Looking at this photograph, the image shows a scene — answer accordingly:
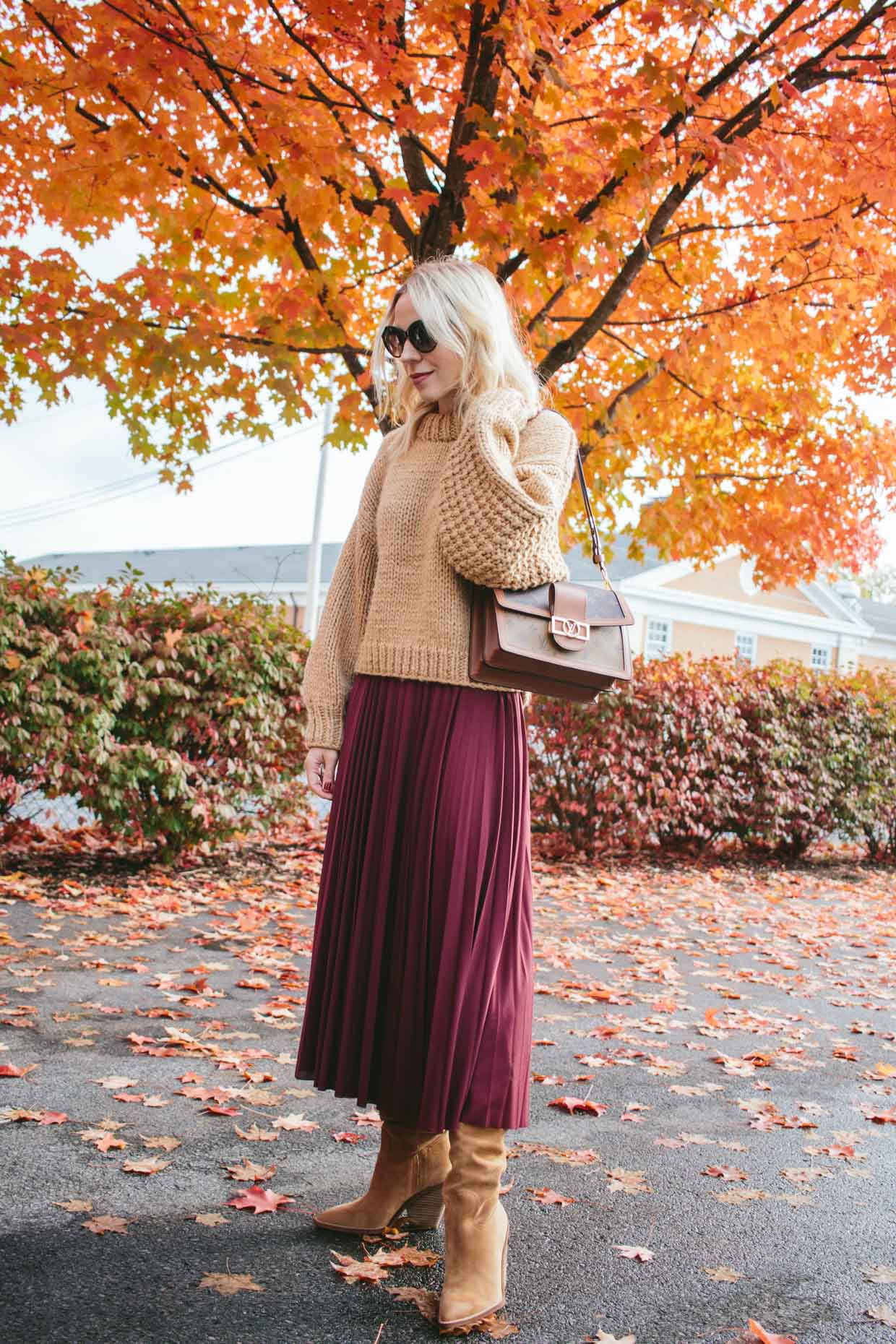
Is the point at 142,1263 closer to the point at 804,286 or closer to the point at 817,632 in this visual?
the point at 804,286

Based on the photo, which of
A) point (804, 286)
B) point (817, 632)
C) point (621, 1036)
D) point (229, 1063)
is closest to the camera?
point (229, 1063)

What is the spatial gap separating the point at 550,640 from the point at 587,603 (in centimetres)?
18

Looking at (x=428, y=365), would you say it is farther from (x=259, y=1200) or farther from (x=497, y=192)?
(x=497, y=192)

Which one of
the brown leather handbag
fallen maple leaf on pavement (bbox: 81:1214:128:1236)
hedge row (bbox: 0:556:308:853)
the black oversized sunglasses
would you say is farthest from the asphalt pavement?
the black oversized sunglasses

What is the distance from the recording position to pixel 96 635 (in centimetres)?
639

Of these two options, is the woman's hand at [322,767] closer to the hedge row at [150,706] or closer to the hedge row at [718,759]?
the hedge row at [150,706]

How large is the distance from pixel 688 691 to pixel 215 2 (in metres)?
6.28

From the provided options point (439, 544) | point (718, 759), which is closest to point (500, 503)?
point (439, 544)

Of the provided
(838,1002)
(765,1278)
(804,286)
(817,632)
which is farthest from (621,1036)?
(817,632)

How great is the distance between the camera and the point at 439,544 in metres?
2.30

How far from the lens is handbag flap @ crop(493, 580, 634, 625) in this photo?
2244 mm

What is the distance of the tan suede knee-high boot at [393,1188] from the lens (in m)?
2.48

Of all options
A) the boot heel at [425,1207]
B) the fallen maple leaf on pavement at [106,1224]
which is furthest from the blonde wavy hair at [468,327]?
the fallen maple leaf on pavement at [106,1224]

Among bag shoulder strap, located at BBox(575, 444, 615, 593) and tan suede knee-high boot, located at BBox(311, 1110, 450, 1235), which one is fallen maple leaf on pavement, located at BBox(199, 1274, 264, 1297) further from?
bag shoulder strap, located at BBox(575, 444, 615, 593)
